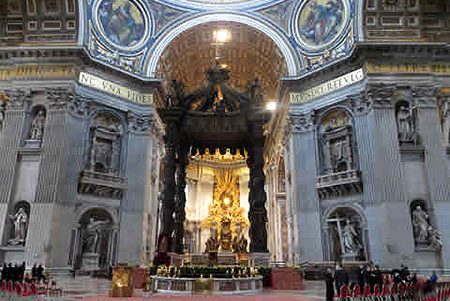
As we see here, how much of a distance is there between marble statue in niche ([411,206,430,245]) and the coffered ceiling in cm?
1007

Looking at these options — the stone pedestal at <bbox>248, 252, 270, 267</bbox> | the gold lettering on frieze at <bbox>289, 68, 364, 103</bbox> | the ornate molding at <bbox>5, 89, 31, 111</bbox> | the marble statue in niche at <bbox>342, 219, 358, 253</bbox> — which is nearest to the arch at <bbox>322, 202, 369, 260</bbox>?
the marble statue in niche at <bbox>342, 219, 358, 253</bbox>

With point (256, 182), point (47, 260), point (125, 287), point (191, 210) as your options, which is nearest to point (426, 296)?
point (256, 182)

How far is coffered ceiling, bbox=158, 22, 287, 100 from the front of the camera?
20.5 m

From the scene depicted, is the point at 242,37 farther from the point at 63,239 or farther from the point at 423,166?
the point at 63,239

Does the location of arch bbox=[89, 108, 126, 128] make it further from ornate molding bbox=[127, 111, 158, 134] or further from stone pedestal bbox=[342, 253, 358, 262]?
stone pedestal bbox=[342, 253, 358, 262]

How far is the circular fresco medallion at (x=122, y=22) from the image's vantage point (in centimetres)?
1783

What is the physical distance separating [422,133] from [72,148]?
15.2 m

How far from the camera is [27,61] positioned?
15961 millimetres

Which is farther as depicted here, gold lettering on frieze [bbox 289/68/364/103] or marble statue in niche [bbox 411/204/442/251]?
gold lettering on frieze [bbox 289/68/364/103]

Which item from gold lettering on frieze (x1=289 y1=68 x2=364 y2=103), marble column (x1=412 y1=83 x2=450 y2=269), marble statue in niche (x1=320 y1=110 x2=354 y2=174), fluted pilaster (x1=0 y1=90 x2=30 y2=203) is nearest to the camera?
marble column (x1=412 y1=83 x2=450 y2=269)

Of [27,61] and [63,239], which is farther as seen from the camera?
[27,61]

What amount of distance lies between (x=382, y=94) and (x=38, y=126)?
15361 millimetres

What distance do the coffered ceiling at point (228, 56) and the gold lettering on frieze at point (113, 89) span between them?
230cm

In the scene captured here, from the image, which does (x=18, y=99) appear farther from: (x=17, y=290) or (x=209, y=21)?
(x=17, y=290)
